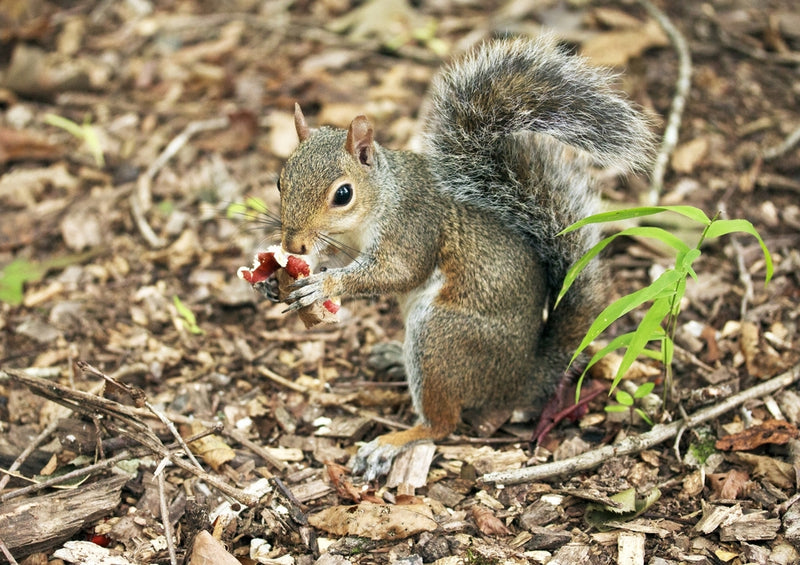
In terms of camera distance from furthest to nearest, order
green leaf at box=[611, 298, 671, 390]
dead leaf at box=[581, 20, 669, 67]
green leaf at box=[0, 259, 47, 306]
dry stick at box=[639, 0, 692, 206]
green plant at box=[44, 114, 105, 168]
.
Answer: dead leaf at box=[581, 20, 669, 67], green plant at box=[44, 114, 105, 168], dry stick at box=[639, 0, 692, 206], green leaf at box=[0, 259, 47, 306], green leaf at box=[611, 298, 671, 390]

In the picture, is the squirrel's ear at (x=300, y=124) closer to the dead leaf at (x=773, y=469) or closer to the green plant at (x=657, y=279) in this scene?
the green plant at (x=657, y=279)

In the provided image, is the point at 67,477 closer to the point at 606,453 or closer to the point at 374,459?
the point at 374,459

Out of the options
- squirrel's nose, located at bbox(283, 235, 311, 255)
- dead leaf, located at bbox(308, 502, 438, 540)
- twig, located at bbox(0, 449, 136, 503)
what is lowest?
dead leaf, located at bbox(308, 502, 438, 540)

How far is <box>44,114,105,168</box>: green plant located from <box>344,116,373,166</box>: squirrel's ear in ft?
7.78

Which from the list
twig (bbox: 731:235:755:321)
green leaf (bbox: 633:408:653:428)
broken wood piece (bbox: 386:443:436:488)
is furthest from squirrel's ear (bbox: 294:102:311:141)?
twig (bbox: 731:235:755:321)

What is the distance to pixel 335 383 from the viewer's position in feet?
12.1

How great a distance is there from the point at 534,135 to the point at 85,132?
294 centimetres

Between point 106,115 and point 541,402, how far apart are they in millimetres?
3496

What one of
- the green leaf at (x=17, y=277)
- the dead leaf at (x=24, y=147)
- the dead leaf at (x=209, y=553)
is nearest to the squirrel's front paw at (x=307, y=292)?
the dead leaf at (x=209, y=553)

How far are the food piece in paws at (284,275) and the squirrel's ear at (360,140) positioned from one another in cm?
45

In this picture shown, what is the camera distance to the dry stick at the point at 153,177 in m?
4.41

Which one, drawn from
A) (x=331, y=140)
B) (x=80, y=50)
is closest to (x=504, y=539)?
(x=331, y=140)

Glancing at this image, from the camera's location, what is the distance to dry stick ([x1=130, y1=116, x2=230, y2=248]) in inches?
174

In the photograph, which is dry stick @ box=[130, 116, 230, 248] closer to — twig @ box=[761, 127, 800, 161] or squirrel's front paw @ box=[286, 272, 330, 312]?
squirrel's front paw @ box=[286, 272, 330, 312]
